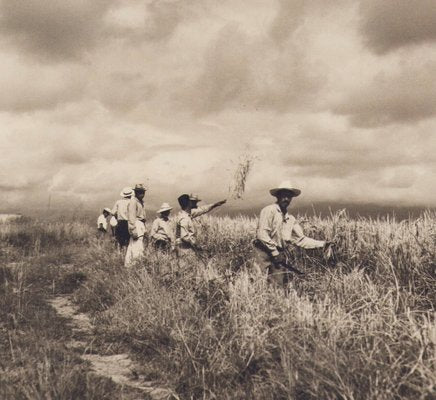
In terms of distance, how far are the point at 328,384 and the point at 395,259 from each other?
12.3 feet

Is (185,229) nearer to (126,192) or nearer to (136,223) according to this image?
(136,223)

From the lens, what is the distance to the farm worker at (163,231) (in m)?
9.92

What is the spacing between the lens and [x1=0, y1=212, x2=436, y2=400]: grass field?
3.67 metres

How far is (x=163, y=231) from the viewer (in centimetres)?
998

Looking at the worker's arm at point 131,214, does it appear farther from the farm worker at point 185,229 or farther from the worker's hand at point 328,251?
the worker's hand at point 328,251

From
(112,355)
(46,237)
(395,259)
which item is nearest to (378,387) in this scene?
(112,355)

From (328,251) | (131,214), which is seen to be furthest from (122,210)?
(328,251)

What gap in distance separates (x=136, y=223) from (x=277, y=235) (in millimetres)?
4337

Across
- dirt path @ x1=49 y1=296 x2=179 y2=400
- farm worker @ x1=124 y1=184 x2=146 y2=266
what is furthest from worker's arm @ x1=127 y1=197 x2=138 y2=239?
dirt path @ x1=49 y1=296 x2=179 y2=400

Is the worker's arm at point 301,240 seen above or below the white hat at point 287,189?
below

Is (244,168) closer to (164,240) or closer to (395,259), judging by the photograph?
(164,240)

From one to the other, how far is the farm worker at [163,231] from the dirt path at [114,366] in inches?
118

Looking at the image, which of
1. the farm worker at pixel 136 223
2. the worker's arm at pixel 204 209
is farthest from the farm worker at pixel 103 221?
the worker's arm at pixel 204 209

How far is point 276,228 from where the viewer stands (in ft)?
23.3
